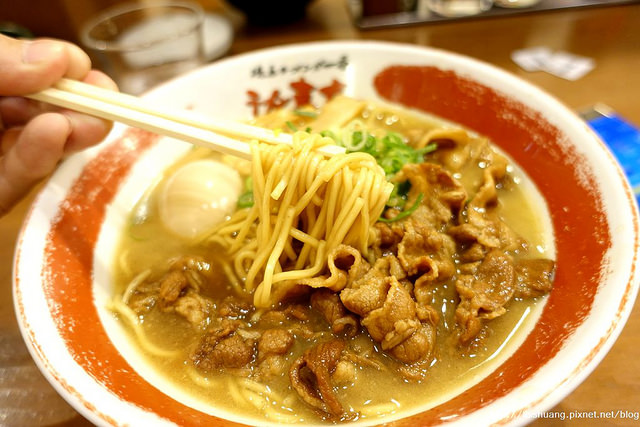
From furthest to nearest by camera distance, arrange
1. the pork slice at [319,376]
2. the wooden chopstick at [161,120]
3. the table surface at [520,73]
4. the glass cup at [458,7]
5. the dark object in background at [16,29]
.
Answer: the glass cup at [458,7], the dark object in background at [16,29], the wooden chopstick at [161,120], the table surface at [520,73], the pork slice at [319,376]

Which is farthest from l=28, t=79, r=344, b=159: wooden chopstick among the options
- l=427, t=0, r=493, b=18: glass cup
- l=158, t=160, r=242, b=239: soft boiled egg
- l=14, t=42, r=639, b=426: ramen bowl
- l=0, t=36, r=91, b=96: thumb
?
l=427, t=0, r=493, b=18: glass cup

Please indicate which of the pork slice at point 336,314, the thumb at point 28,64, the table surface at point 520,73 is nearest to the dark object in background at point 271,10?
the table surface at point 520,73

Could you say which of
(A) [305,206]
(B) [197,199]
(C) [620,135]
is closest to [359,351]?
(A) [305,206]

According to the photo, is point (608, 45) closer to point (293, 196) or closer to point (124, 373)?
point (293, 196)

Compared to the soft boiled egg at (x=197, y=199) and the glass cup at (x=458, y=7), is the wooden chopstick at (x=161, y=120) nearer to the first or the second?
the soft boiled egg at (x=197, y=199)

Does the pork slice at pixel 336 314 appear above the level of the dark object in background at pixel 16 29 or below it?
below

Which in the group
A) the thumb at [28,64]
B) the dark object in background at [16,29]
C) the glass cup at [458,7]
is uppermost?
the thumb at [28,64]
